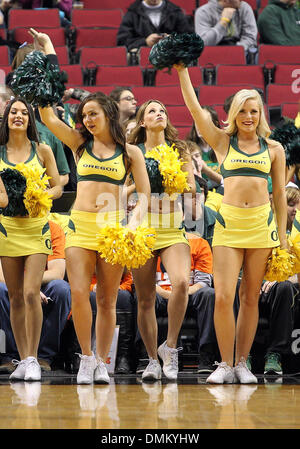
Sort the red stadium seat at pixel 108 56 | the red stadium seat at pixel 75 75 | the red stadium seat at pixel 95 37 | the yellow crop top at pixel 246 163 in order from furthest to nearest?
the red stadium seat at pixel 95 37
the red stadium seat at pixel 108 56
the red stadium seat at pixel 75 75
the yellow crop top at pixel 246 163

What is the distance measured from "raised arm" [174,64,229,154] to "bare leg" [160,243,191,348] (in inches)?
26.1

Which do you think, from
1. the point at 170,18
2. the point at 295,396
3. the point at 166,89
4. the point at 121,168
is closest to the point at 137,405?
the point at 295,396

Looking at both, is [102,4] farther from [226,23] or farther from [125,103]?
[125,103]

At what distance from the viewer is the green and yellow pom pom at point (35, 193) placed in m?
4.73

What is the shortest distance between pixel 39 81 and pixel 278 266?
5.80 ft

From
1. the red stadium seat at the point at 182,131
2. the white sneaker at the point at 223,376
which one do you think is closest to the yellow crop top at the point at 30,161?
the white sneaker at the point at 223,376

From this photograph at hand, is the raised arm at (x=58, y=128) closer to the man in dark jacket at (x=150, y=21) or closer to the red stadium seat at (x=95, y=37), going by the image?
the man in dark jacket at (x=150, y=21)

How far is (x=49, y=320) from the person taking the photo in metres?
5.28

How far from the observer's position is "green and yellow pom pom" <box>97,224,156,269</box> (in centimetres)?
425

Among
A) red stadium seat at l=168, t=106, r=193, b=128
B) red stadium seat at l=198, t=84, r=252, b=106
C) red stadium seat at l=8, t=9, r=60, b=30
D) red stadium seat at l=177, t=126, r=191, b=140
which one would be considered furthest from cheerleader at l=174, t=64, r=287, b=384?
red stadium seat at l=8, t=9, r=60, b=30

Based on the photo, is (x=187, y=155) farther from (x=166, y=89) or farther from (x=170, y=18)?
(x=170, y=18)

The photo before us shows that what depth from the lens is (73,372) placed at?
5293 mm

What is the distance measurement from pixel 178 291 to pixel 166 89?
12.1 feet

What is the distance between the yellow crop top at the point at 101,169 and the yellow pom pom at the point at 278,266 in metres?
1.00
